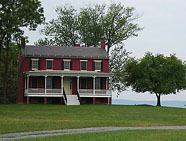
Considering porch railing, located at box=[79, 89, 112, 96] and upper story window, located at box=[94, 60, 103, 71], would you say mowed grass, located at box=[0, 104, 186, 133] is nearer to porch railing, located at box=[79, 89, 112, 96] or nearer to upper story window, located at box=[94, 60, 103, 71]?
porch railing, located at box=[79, 89, 112, 96]

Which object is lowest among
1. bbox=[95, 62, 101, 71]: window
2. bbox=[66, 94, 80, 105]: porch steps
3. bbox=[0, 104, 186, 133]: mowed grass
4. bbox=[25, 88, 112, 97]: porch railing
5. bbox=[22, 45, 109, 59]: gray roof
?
bbox=[0, 104, 186, 133]: mowed grass

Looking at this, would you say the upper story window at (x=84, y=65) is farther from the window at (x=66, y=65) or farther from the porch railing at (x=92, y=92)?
the porch railing at (x=92, y=92)

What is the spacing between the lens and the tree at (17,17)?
44812mm

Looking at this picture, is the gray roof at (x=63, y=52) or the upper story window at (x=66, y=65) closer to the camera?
the gray roof at (x=63, y=52)

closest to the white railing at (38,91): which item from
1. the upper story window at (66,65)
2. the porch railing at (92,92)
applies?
the porch railing at (92,92)

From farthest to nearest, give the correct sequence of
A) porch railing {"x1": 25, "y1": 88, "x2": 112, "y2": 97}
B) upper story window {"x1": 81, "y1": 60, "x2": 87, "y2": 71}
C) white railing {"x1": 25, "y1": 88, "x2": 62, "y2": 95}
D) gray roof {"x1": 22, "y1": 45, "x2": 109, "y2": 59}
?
1. upper story window {"x1": 81, "y1": 60, "x2": 87, "y2": 71}
2. gray roof {"x1": 22, "y1": 45, "x2": 109, "y2": 59}
3. porch railing {"x1": 25, "y1": 88, "x2": 112, "y2": 97}
4. white railing {"x1": 25, "y1": 88, "x2": 62, "y2": 95}

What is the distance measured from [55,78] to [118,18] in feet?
55.2

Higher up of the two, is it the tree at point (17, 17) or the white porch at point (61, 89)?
the tree at point (17, 17)

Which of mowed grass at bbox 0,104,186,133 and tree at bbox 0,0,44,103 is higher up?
tree at bbox 0,0,44,103

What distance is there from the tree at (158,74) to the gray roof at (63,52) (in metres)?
4.94

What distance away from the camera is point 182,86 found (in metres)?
55.6

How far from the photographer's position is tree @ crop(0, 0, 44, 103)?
44.8m

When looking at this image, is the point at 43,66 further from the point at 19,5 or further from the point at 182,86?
the point at 182,86

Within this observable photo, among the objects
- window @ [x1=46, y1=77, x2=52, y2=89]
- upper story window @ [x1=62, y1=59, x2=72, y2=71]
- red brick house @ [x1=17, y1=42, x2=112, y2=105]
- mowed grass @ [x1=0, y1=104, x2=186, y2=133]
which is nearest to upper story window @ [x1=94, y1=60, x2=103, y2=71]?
red brick house @ [x1=17, y1=42, x2=112, y2=105]
